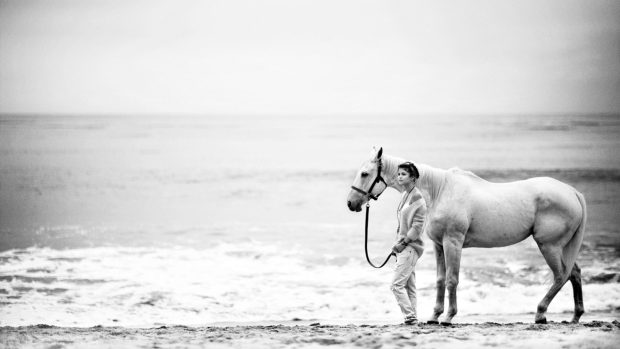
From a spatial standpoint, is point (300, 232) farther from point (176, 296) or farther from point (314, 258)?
point (176, 296)

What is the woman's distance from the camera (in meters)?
6.71

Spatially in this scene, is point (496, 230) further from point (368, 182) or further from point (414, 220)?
point (368, 182)

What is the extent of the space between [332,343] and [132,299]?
540 cm

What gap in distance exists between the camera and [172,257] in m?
14.0

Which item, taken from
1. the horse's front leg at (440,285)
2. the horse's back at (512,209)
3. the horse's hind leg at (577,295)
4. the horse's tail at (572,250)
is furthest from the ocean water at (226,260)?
the horse's back at (512,209)

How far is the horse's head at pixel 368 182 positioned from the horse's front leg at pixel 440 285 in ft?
3.24

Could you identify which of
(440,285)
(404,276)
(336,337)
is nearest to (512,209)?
(440,285)

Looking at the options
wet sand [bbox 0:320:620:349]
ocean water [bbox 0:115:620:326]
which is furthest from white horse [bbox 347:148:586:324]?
ocean water [bbox 0:115:620:326]

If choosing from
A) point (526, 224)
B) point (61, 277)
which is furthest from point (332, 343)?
point (61, 277)

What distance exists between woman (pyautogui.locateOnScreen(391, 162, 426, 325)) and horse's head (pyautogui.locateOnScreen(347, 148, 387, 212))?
9.7 inches

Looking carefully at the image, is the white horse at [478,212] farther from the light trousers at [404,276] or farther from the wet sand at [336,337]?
the wet sand at [336,337]

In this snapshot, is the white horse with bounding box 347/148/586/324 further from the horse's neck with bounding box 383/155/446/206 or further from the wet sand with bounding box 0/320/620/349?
the wet sand with bounding box 0/320/620/349

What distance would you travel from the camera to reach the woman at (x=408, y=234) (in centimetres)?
671

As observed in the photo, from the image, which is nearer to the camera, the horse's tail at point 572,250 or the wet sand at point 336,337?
the wet sand at point 336,337
